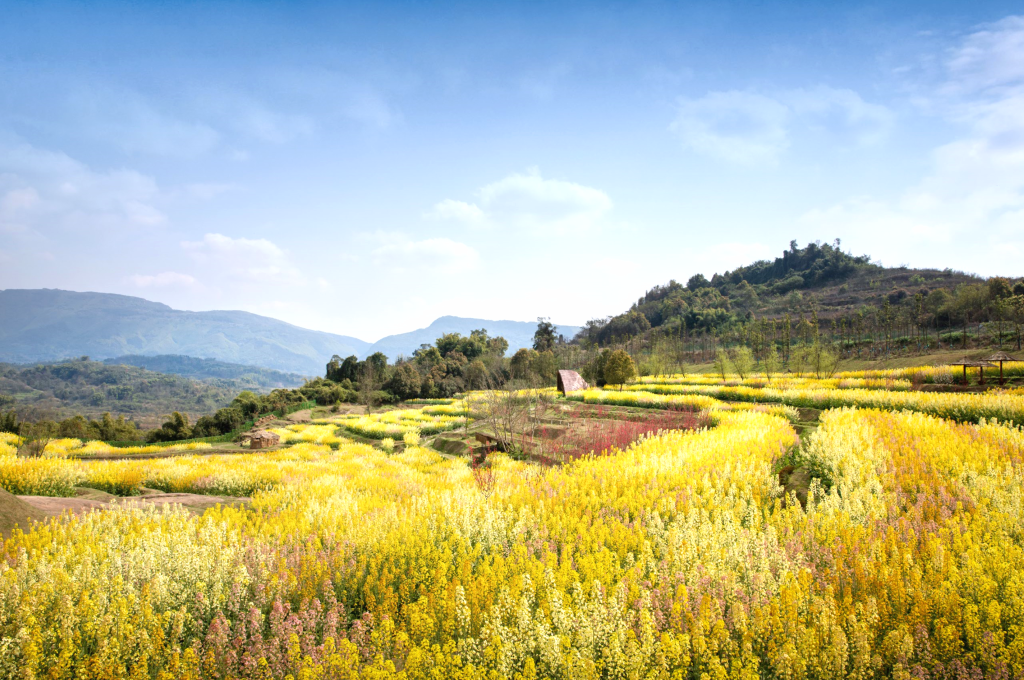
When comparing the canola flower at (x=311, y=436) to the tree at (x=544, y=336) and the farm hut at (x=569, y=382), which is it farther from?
the tree at (x=544, y=336)

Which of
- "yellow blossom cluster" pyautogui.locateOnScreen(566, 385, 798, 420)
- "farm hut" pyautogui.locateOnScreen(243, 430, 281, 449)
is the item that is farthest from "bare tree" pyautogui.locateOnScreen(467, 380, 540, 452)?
"farm hut" pyautogui.locateOnScreen(243, 430, 281, 449)

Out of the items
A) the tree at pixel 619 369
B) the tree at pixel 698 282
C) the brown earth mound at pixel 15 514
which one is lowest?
the brown earth mound at pixel 15 514

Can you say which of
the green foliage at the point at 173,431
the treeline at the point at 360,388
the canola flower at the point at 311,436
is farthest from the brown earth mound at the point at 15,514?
the green foliage at the point at 173,431

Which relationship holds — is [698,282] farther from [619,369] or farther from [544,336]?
[619,369]

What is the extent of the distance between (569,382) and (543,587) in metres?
31.7

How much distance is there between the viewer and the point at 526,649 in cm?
353

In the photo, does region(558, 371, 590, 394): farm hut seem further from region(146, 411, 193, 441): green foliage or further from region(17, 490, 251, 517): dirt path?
region(146, 411, 193, 441): green foliage

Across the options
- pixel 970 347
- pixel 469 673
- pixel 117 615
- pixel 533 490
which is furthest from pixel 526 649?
pixel 970 347

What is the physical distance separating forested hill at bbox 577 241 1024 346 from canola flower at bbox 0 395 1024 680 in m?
59.5

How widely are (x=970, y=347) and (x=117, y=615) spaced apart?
54.6 meters

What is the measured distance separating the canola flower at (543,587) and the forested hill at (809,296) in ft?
195

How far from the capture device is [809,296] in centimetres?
10231

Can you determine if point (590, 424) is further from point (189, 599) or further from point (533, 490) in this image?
point (189, 599)

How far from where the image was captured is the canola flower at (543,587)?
3.39 m
